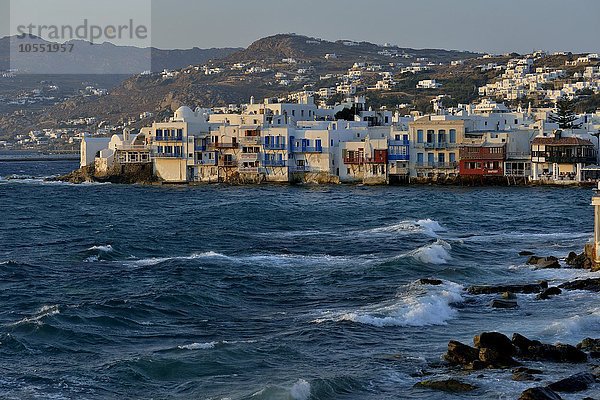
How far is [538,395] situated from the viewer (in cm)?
1922

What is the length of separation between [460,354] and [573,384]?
8.79ft

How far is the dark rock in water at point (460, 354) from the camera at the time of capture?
22.1 metres

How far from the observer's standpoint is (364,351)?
23.6 meters

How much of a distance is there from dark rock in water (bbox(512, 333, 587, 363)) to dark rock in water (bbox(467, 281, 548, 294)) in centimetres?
738

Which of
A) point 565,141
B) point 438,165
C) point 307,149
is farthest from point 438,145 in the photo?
point 307,149


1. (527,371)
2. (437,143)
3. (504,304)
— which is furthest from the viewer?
(437,143)

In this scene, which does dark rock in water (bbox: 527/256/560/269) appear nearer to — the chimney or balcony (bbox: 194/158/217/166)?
the chimney

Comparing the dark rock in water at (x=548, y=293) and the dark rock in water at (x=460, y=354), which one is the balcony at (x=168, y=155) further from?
the dark rock in water at (x=460, y=354)

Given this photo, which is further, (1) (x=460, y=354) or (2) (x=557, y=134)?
(2) (x=557, y=134)

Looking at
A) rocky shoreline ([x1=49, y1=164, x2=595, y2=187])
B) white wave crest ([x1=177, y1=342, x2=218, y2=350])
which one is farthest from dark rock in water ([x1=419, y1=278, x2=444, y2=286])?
rocky shoreline ([x1=49, y1=164, x2=595, y2=187])

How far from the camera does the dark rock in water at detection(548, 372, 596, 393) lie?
65.8 ft

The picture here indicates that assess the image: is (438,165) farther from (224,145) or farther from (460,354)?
(460,354)

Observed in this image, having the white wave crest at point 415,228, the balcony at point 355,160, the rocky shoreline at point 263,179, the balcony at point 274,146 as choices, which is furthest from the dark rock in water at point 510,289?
the balcony at point 274,146

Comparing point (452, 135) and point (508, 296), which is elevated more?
point (452, 135)
